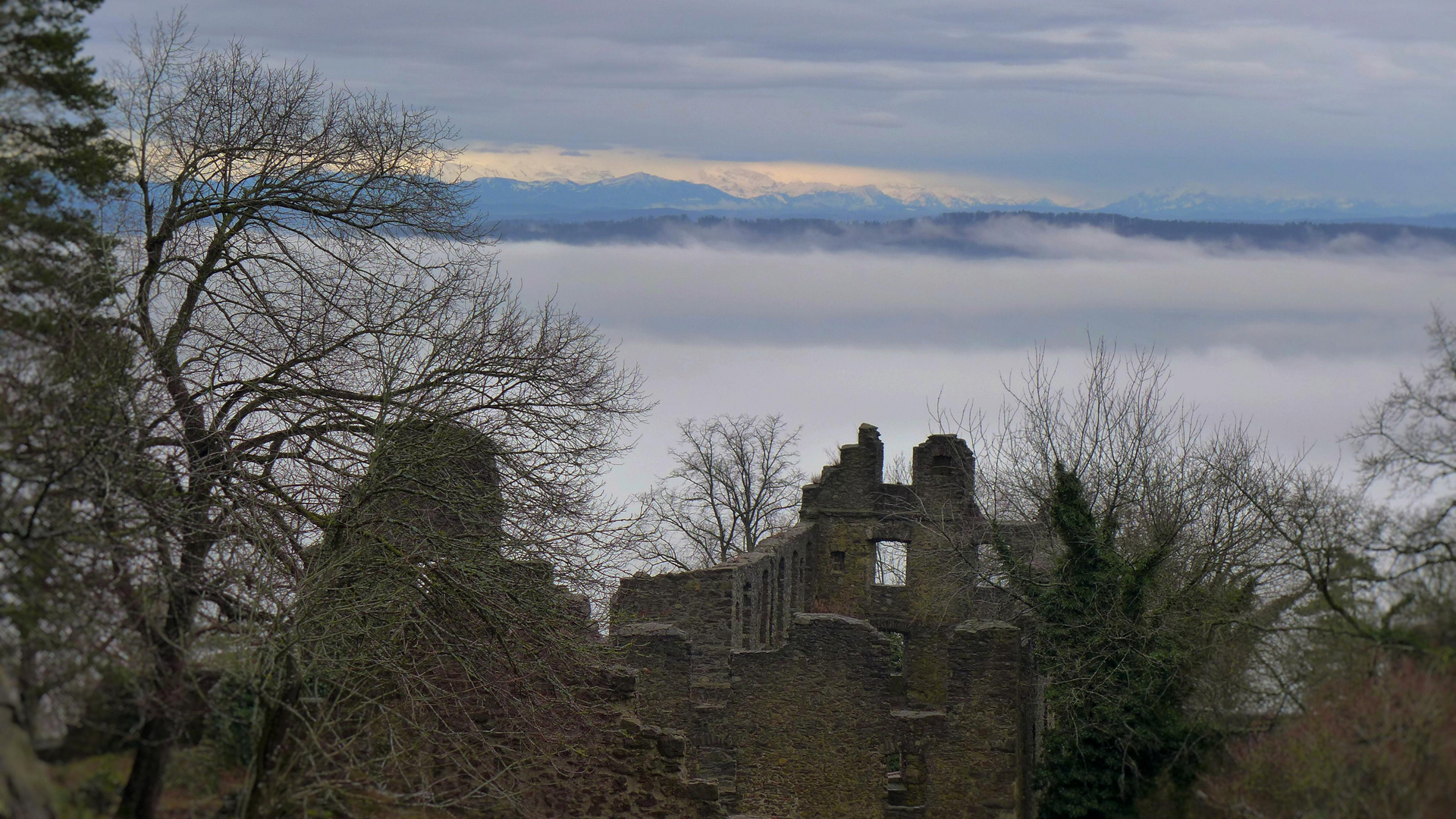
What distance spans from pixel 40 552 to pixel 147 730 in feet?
5.28

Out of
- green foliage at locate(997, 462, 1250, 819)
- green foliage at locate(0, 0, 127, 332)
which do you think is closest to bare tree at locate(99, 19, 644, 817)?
green foliage at locate(0, 0, 127, 332)

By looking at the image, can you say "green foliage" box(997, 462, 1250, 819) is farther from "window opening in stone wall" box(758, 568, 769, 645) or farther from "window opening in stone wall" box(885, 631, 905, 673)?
"window opening in stone wall" box(885, 631, 905, 673)

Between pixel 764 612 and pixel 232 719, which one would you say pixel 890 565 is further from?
pixel 232 719

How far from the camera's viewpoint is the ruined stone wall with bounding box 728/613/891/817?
23.6 m

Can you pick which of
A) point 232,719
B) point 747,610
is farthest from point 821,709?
point 232,719

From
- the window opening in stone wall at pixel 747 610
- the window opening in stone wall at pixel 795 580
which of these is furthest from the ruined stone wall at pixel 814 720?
the window opening in stone wall at pixel 795 580

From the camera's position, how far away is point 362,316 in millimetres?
19328

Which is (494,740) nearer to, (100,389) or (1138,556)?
(100,389)

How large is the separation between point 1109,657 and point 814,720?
15.9 ft

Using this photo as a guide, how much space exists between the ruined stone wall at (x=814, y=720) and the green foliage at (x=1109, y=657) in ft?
9.32

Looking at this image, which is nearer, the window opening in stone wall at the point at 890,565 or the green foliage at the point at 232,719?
the green foliage at the point at 232,719

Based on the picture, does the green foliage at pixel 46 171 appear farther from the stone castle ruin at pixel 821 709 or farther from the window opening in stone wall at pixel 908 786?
the window opening in stone wall at pixel 908 786

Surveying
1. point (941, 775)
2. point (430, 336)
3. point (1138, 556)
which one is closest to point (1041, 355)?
point (1138, 556)

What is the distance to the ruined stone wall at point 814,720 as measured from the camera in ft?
77.5
